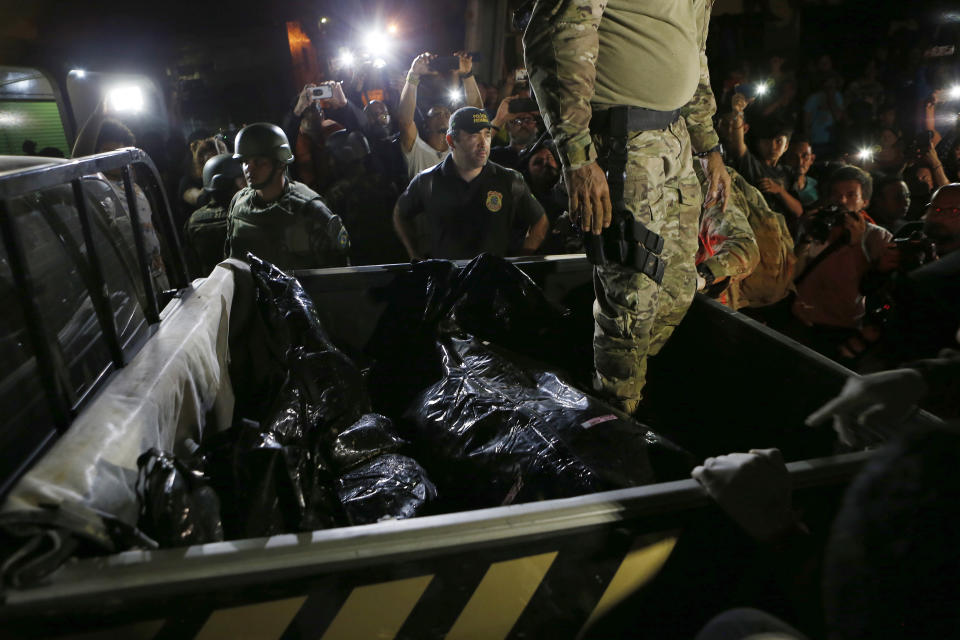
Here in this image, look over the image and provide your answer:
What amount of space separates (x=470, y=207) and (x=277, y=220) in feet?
3.79

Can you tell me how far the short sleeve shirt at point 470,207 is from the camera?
3.45 m

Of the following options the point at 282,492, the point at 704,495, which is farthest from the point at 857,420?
the point at 282,492

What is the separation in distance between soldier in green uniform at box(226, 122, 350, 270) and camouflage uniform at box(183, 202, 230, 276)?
1.64 ft

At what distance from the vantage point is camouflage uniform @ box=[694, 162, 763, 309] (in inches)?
101

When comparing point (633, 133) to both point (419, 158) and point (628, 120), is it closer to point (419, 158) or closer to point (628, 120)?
point (628, 120)

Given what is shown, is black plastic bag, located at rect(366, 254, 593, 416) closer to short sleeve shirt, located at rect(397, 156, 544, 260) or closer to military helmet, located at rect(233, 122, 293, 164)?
short sleeve shirt, located at rect(397, 156, 544, 260)

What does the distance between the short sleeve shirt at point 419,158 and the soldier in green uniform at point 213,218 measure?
1.30 m

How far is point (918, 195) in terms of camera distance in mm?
5414

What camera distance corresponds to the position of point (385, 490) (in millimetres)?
1543

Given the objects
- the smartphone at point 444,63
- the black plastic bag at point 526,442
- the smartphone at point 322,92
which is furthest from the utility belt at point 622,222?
the smartphone at point 322,92

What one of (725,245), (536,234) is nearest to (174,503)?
(725,245)

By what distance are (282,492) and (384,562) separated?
Result: 397 mm

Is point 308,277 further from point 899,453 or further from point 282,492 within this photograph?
point 899,453

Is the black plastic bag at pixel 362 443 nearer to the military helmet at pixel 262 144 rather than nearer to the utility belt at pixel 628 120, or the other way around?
the utility belt at pixel 628 120
